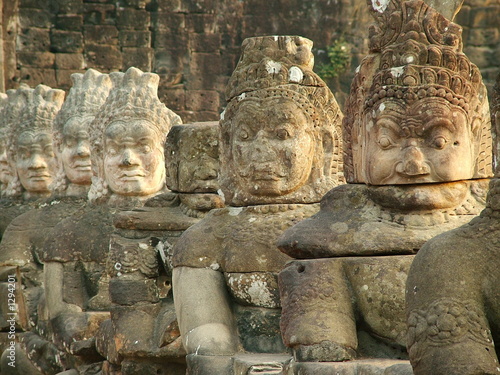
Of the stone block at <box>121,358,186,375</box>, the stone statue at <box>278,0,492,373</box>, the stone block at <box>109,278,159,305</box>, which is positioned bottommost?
the stone block at <box>121,358,186,375</box>

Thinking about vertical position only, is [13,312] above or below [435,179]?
below

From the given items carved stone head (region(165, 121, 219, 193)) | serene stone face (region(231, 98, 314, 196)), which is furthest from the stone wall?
serene stone face (region(231, 98, 314, 196))

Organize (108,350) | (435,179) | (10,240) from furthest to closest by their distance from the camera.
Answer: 1. (10,240)
2. (108,350)
3. (435,179)

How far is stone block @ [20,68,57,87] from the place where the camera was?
57.5 feet

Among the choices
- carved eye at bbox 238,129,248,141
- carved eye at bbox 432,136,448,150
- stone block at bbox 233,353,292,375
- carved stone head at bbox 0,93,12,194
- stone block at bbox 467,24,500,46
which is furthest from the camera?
stone block at bbox 467,24,500,46

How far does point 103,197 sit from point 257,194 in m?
2.57

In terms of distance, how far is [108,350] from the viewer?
6.89m

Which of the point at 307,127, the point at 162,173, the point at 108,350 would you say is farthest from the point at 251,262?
the point at 162,173

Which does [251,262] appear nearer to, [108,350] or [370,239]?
[370,239]

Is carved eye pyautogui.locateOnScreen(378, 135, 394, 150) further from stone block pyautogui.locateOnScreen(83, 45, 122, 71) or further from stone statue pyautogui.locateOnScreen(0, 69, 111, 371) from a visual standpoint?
stone block pyautogui.locateOnScreen(83, 45, 122, 71)

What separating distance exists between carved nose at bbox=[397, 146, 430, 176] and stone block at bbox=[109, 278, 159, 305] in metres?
2.57

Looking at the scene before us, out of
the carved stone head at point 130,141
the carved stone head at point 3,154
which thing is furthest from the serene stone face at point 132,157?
the carved stone head at point 3,154

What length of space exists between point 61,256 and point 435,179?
4.00 m

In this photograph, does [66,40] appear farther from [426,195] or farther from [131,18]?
[426,195]
